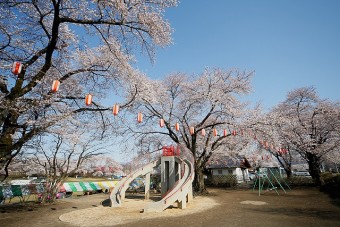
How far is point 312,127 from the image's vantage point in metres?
24.2

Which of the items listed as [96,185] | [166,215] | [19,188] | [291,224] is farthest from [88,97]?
[96,185]

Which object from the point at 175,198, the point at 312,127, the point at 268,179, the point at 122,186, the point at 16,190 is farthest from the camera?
the point at 312,127

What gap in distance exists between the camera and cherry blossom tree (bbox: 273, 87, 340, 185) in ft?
74.0

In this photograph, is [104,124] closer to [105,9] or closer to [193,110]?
[105,9]

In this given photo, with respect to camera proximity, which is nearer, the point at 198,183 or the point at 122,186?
the point at 122,186

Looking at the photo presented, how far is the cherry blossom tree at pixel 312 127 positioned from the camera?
22562 mm

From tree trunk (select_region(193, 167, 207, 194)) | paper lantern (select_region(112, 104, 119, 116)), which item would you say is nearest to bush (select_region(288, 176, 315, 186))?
tree trunk (select_region(193, 167, 207, 194))

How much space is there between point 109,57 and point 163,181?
36.2ft

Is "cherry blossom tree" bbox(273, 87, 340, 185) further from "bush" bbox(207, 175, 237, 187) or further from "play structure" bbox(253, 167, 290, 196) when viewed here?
"bush" bbox(207, 175, 237, 187)

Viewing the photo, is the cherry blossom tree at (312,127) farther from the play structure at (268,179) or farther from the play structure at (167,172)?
the play structure at (167,172)

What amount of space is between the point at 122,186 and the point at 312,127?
69.6 feet

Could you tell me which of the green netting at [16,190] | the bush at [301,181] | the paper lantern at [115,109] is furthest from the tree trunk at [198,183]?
the green netting at [16,190]

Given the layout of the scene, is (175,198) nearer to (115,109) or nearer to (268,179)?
(115,109)

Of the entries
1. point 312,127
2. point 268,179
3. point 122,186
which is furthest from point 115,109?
point 312,127
